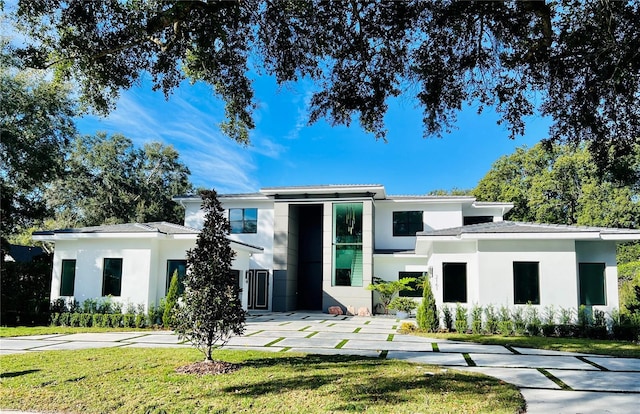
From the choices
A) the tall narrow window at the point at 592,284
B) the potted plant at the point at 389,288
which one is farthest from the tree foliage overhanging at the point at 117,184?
the tall narrow window at the point at 592,284

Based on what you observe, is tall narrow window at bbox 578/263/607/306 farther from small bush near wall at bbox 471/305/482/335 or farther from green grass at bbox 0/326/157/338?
green grass at bbox 0/326/157/338

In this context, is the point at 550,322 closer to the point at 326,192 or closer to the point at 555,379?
the point at 555,379

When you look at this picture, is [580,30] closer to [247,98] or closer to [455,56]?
[455,56]

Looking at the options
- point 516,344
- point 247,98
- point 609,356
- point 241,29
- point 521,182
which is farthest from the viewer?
point 521,182

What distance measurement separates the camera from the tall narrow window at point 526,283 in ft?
43.9

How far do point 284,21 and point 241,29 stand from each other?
707 mm

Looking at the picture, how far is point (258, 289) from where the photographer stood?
22766 millimetres

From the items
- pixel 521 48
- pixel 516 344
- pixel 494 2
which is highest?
pixel 494 2

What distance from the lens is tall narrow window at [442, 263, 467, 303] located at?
14.2 metres

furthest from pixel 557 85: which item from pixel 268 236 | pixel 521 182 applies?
pixel 521 182

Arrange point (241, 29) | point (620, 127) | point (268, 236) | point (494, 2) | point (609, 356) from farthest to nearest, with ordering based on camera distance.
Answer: point (268, 236)
point (609, 356)
point (241, 29)
point (620, 127)
point (494, 2)

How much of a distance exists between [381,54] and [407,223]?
17.1 metres

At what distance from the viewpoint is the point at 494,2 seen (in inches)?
221

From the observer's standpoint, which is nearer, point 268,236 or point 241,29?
point 241,29
